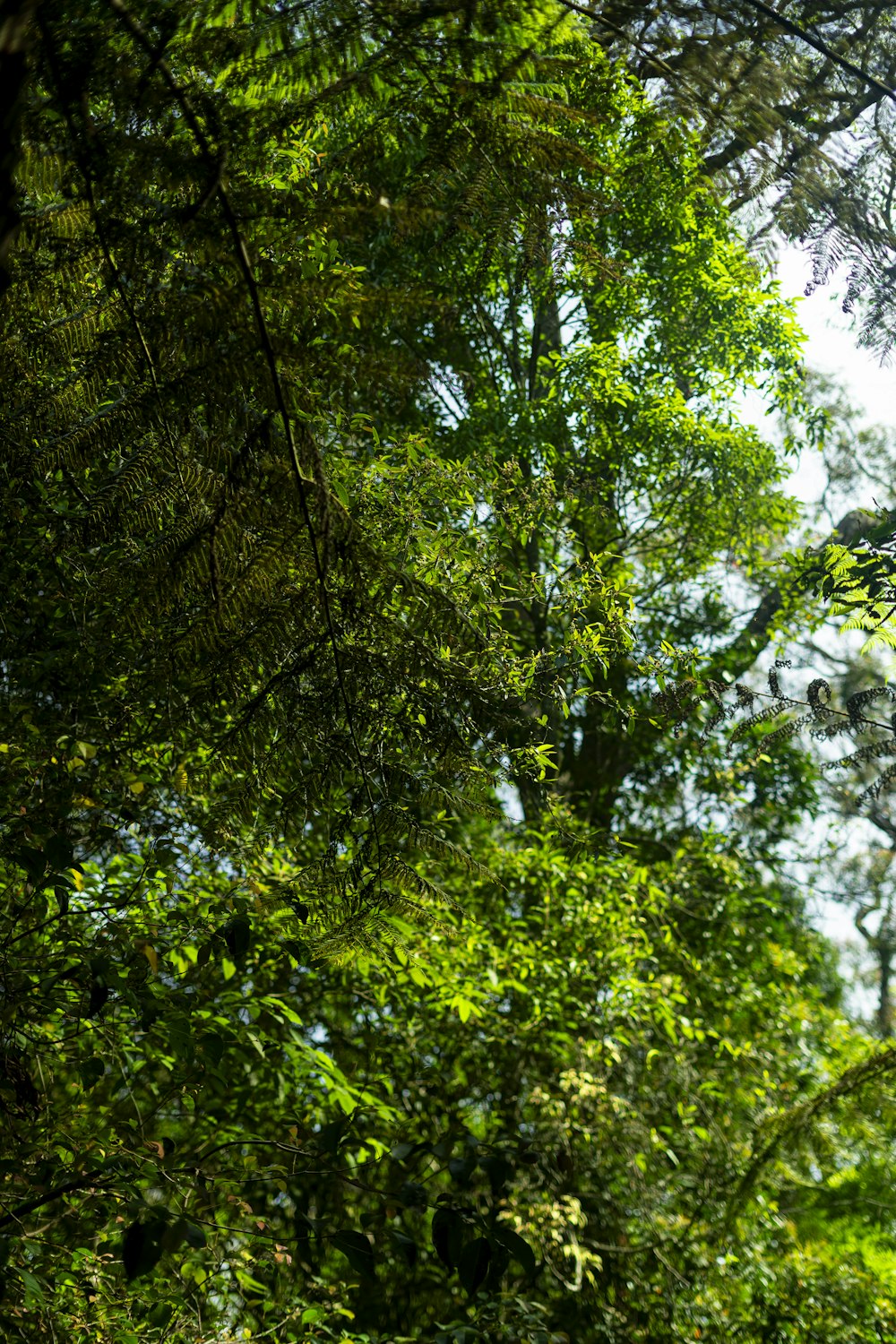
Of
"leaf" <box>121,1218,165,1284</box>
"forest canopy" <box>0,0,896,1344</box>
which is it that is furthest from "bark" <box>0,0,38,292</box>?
"leaf" <box>121,1218,165,1284</box>

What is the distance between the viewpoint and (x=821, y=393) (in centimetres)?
862

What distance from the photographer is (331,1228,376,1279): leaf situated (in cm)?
111

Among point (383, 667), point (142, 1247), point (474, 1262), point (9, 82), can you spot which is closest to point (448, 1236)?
point (474, 1262)

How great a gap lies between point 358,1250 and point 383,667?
0.79m

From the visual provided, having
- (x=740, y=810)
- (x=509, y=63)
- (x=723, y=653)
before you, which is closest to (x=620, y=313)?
(x=723, y=653)

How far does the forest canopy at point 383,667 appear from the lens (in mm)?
1396

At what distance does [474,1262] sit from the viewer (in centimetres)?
109

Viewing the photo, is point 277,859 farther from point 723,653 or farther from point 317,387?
point 723,653

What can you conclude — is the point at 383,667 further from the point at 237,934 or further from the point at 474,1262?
the point at 474,1262

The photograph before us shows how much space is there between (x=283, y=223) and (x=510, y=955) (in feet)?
10.3

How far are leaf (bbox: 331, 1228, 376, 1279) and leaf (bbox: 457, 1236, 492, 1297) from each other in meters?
0.10

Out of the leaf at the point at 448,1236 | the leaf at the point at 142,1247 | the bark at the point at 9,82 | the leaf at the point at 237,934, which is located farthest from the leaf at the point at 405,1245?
the bark at the point at 9,82

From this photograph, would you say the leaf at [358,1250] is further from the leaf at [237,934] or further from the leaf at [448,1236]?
the leaf at [237,934]

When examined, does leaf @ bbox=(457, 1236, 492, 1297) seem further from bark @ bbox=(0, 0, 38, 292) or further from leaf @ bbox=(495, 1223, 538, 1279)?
bark @ bbox=(0, 0, 38, 292)
